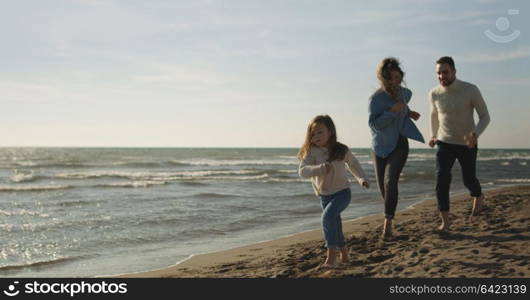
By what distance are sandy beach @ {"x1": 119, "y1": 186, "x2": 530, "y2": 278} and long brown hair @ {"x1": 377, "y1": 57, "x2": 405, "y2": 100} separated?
1.67m

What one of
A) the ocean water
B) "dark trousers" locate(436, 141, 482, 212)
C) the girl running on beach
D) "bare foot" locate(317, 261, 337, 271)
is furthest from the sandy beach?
the ocean water

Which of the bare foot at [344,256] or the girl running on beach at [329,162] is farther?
the bare foot at [344,256]

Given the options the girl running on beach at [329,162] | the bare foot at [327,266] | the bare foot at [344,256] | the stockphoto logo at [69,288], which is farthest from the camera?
the bare foot at [344,256]

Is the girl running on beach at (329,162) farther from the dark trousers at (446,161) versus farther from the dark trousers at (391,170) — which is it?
the dark trousers at (446,161)

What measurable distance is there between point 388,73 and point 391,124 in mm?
563

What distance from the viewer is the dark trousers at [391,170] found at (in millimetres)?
5113

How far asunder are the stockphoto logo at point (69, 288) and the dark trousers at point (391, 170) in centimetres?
292

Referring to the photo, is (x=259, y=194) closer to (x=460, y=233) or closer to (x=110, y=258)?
(x=110, y=258)

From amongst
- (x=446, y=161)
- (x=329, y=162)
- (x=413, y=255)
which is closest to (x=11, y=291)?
(x=329, y=162)

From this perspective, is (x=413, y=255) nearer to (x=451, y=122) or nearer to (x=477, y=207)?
(x=451, y=122)

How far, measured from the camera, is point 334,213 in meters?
4.41

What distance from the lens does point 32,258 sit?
698 cm

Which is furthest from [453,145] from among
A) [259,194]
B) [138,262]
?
[259,194]

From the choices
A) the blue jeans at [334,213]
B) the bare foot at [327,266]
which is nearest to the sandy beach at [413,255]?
the bare foot at [327,266]
